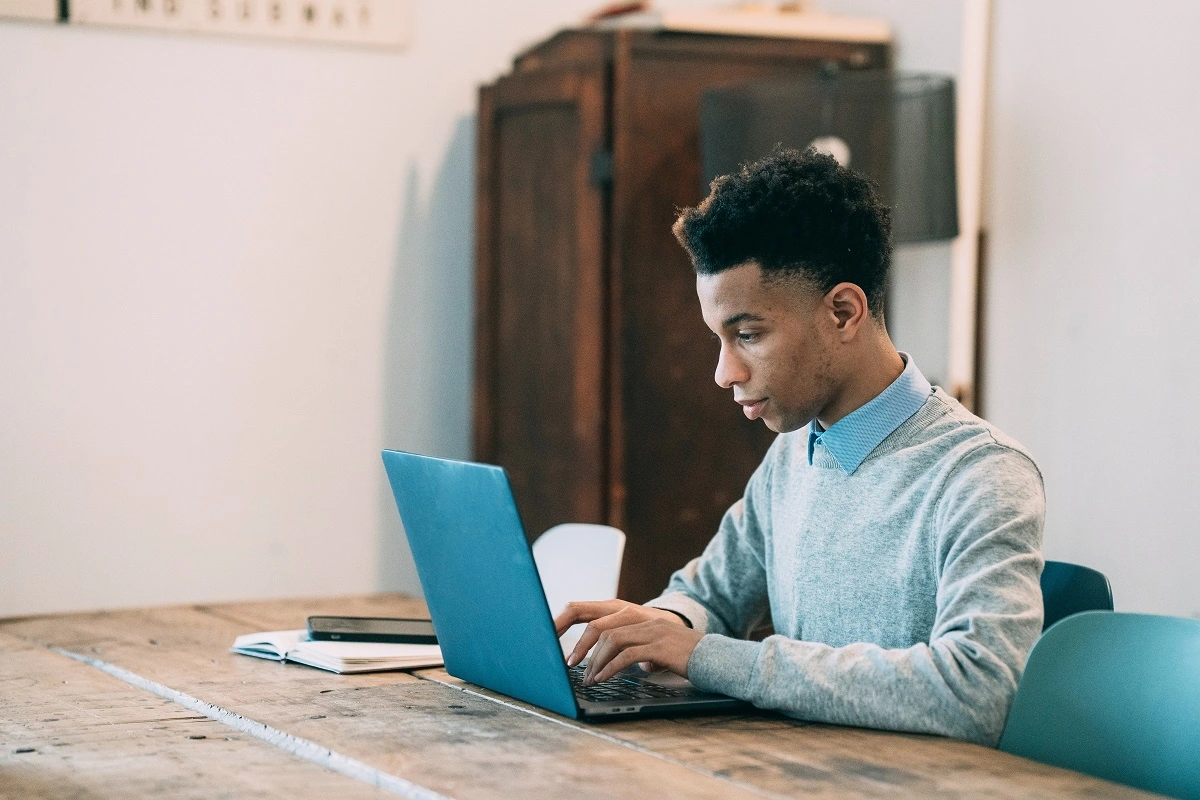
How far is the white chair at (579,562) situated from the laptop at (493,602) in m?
0.47

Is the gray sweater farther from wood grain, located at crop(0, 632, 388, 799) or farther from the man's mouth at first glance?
wood grain, located at crop(0, 632, 388, 799)

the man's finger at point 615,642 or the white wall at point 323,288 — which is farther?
the white wall at point 323,288

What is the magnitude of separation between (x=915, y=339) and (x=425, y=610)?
1.46 metres

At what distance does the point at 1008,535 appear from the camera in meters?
1.34

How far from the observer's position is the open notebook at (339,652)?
162cm

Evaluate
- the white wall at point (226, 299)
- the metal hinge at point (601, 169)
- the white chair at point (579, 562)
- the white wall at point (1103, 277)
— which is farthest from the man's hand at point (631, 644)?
the white wall at point (226, 299)

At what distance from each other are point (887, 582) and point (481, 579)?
0.42 meters

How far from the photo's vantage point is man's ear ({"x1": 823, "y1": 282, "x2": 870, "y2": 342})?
1519 millimetres

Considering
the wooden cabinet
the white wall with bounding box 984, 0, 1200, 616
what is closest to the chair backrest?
the white wall with bounding box 984, 0, 1200, 616

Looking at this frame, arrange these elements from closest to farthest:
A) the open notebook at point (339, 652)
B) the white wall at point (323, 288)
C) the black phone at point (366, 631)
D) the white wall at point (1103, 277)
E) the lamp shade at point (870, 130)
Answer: the open notebook at point (339, 652) < the black phone at point (366, 631) < the white wall at point (1103, 277) < the white wall at point (323, 288) < the lamp shade at point (870, 130)

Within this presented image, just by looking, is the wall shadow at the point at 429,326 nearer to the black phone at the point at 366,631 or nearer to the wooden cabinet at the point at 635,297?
the wooden cabinet at the point at 635,297

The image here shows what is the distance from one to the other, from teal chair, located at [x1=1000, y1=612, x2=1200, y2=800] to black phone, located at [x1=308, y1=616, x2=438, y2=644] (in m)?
0.71

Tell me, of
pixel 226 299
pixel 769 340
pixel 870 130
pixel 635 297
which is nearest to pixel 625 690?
pixel 769 340

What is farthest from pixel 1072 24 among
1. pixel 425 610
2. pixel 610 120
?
pixel 425 610
